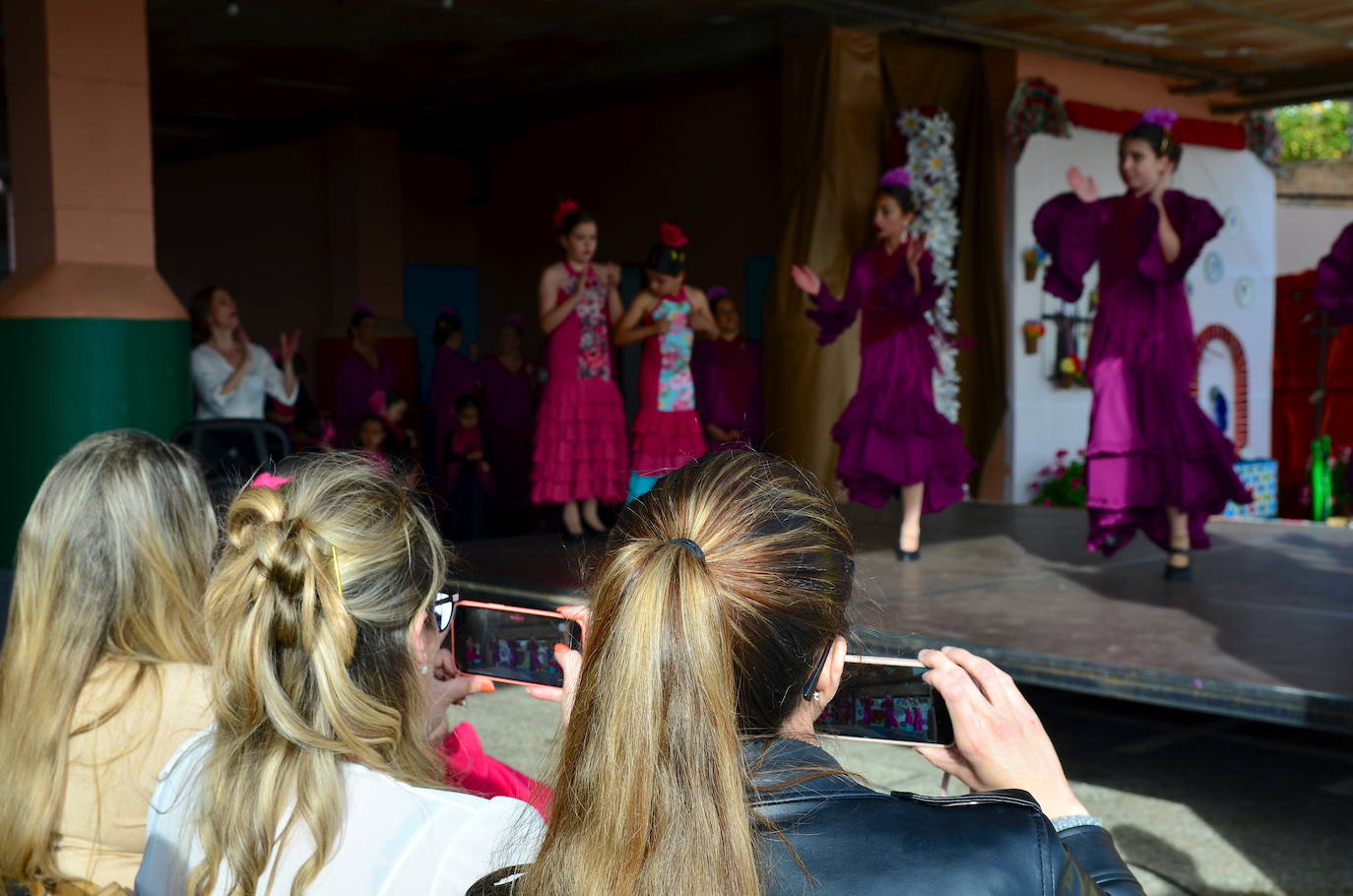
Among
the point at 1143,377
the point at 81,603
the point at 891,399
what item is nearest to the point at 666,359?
the point at 891,399

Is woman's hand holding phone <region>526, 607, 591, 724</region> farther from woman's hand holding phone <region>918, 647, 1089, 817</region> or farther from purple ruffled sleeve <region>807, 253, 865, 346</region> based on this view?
purple ruffled sleeve <region>807, 253, 865, 346</region>

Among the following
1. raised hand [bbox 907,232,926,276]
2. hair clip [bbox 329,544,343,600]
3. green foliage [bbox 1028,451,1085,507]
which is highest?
raised hand [bbox 907,232,926,276]

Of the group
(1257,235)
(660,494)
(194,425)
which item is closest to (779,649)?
(660,494)

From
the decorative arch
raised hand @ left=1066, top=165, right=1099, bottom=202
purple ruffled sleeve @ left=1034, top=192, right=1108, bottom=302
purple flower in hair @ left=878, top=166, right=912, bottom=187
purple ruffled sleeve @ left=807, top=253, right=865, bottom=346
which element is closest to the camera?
raised hand @ left=1066, top=165, right=1099, bottom=202

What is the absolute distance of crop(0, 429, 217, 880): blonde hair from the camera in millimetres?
1520

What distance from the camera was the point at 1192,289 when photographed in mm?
8883

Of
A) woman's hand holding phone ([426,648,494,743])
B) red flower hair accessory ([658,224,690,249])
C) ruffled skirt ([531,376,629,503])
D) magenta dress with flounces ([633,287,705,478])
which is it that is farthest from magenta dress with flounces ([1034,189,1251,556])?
woman's hand holding phone ([426,648,494,743])

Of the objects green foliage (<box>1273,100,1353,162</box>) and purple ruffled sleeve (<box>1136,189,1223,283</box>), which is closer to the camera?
purple ruffled sleeve (<box>1136,189,1223,283</box>)

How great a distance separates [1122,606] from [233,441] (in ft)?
9.05

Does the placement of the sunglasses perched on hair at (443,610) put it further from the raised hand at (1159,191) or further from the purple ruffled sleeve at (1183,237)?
the raised hand at (1159,191)

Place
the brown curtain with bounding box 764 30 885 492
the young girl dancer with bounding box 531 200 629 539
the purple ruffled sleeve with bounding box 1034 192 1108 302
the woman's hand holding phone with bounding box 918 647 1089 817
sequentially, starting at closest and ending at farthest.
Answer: the woman's hand holding phone with bounding box 918 647 1089 817 → the purple ruffled sleeve with bounding box 1034 192 1108 302 → the young girl dancer with bounding box 531 200 629 539 → the brown curtain with bounding box 764 30 885 492

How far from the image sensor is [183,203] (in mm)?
12047

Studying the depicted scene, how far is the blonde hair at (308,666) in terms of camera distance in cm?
118

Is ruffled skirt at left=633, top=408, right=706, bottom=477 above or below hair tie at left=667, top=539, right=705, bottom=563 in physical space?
below
